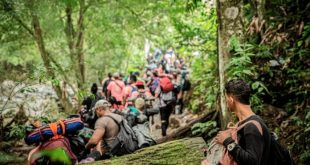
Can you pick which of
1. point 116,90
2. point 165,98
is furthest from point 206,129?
point 116,90

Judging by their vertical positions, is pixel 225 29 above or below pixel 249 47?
above

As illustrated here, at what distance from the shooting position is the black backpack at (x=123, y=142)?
21.3ft

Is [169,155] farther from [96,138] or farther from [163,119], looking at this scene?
[163,119]

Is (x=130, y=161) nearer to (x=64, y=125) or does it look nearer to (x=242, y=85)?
(x=64, y=125)

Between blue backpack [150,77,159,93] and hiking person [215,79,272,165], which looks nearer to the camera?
hiking person [215,79,272,165]

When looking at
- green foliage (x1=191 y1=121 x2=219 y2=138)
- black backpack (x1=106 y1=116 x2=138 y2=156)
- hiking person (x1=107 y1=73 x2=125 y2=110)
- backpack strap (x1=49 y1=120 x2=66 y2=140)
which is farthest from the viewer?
hiking person (x1=107 y1=73 x2=125 y2=110)

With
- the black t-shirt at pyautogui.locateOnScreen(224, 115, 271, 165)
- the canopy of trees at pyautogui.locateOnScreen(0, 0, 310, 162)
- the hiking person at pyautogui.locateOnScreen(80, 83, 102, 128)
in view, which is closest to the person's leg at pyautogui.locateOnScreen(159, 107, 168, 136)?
the canopy of trees at pyautogui.locateOnScreen(0, 0, 310, 162)

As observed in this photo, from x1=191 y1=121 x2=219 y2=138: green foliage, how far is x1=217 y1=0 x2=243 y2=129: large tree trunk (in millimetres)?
1834

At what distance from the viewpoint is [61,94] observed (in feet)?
43.9

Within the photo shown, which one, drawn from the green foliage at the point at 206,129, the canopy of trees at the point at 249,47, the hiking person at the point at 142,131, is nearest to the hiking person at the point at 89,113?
the canopy of trees at the point at 249,47

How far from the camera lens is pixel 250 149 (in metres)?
3.03

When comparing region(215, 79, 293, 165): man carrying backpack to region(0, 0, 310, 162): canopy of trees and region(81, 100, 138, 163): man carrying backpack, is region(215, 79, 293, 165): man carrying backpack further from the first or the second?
region(81, 100, 138, 163): man carrying backpack

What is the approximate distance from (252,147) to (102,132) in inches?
147

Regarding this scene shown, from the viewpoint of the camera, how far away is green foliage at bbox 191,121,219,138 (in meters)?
7.72
